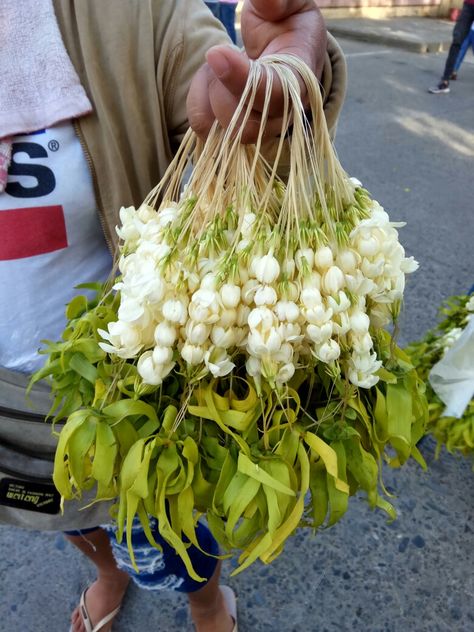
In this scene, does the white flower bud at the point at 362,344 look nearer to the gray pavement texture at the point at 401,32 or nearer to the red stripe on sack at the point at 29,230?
the red stripe on sack at the point at 29,230

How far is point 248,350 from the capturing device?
2.31 ft

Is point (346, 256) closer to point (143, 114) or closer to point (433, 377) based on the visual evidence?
point (143, 114)

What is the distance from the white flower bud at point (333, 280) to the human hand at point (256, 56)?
19 centimetres

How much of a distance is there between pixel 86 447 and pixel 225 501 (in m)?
0.19

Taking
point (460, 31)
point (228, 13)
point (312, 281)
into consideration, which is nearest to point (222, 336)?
point (312, 281)

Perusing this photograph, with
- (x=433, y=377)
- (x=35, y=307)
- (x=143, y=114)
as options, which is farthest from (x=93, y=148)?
(x=433, y=377)

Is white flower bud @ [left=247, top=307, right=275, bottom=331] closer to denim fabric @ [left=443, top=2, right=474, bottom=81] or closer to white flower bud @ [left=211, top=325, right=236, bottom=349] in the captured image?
white flower bud @ [left=211, top=325, right=236, bottom=349]

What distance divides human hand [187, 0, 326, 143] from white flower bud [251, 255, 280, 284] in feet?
0.52

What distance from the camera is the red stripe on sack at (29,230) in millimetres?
943

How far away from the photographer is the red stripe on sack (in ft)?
3.10

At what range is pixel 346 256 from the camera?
0.69 metres

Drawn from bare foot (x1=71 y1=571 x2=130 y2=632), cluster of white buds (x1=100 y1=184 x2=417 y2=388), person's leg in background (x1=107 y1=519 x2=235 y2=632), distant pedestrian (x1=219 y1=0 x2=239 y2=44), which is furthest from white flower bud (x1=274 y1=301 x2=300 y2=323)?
distant pedestrian (x1=219 y1=0 x2=239 y2=44)

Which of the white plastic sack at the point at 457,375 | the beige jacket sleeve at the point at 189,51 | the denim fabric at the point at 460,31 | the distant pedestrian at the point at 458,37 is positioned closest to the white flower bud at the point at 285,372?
the beige jacket sleeve at the point at 189,51

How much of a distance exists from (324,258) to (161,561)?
842 millimetres
